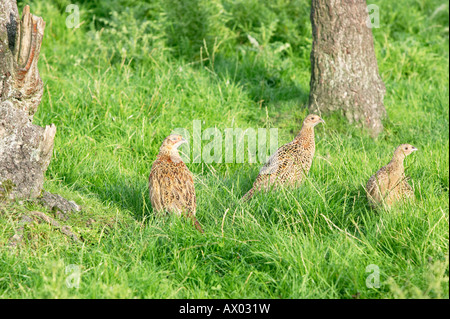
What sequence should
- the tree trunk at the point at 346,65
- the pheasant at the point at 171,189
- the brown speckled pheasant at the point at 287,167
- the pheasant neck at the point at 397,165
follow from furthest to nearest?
the tree trunk at the point at 346,65
the brown speckled pheasant at the point at 287,167
the pheasant neck at the point at 397,165
the pheasant at the point at 171,189

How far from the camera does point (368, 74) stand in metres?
7.10

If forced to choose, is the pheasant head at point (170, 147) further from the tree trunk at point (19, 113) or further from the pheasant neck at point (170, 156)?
the tree trunk at point (19, 113)

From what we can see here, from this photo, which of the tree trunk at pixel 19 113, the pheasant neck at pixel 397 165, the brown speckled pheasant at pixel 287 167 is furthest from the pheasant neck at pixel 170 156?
the pheasant neck at pixel 397 165

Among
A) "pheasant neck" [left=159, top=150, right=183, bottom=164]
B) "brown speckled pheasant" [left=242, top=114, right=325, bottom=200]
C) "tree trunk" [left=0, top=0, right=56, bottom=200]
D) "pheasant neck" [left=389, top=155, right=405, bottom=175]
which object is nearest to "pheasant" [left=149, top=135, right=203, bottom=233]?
"pheasant neck" [left=159, top=150, right=183, bottom=164]

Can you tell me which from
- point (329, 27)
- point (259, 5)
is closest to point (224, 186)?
point (329, 27)

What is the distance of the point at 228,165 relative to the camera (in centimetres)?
613

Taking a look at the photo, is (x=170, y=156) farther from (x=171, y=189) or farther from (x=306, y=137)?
(x=306, y=137)

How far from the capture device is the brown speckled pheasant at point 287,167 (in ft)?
17.1

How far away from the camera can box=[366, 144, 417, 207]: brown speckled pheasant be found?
184 inches

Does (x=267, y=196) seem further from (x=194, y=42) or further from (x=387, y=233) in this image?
(x=194, y=42)

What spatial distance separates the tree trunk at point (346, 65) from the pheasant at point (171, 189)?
2612mm

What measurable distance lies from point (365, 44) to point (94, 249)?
452 centimetres

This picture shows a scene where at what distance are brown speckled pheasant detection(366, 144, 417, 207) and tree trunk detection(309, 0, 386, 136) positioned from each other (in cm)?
197

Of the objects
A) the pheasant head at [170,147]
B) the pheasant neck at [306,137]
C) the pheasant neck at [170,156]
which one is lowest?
the pheasant neck at [306,137]
